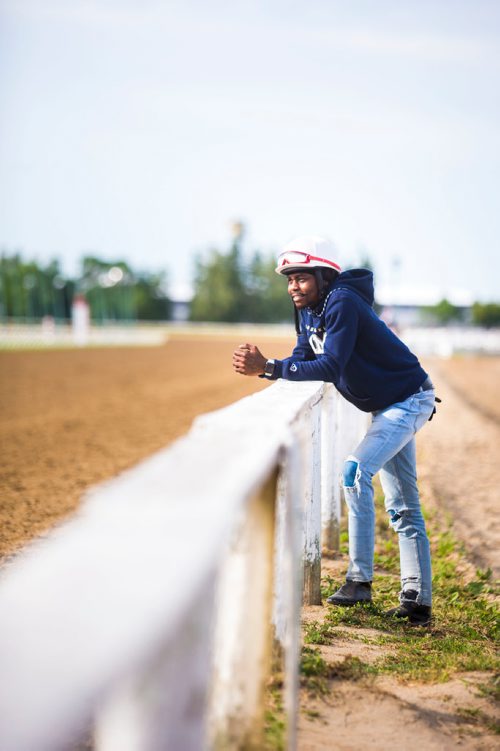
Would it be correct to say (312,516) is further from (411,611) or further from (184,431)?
(184,431)

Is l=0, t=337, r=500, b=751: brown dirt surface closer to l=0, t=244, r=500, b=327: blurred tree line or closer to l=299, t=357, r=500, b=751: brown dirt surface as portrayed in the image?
l=299, t=357, r=500, b=751: brown dirt surface

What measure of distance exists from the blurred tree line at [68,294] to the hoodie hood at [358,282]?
69.1m

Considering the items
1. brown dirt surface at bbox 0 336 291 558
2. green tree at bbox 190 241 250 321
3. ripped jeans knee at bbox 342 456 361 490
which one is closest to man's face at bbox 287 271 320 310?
ripped jeans knee at bbox 342 456 361 490

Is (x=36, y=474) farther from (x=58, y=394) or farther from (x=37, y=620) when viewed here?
(x=58, y=394)

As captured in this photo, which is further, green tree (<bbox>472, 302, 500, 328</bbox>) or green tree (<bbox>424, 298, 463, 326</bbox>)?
green tree (<bbox>424, 298, 463, 326</bbox>)

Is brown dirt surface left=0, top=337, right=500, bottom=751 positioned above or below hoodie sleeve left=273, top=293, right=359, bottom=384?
below

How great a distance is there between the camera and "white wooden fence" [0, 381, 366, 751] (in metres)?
1.08

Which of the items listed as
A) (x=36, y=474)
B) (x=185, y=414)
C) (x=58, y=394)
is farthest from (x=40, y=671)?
(x=58, y=394)

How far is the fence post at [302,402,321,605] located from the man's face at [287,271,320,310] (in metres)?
0.48

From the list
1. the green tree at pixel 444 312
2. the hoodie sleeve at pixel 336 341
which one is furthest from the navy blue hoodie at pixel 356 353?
the green tree at pixel 444 312

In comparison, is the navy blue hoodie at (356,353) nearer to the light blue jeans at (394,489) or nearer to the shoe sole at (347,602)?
the light blue jeans at (394,489)

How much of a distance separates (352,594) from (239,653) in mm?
2101

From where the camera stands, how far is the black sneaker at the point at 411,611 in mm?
3954

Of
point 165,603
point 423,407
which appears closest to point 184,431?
point 423,407
